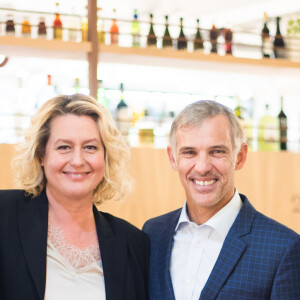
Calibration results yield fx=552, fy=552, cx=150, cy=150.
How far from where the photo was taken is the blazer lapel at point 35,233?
1505mm

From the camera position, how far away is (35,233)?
62.3 inches

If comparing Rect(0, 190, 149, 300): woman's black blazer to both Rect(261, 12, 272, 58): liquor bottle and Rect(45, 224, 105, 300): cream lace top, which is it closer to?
Rect(45, 224, 105, 300): cream lace top

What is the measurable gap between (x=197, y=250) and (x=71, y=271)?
1.21ft

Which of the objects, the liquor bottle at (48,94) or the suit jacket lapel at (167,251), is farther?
the liquor bottle at (48,94)

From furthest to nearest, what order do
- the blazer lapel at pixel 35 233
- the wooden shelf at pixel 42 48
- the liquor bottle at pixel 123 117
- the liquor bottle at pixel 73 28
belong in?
the liquor bottle at pixel 123 117 → the liquor bottle at pixel 73 28 → the wooden shelf at pixel 42 48 → the blazer lapel at pixel 35 233

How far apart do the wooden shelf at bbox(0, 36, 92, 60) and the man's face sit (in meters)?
0.96

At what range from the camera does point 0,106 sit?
356 cm

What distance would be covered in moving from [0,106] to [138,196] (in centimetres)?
148

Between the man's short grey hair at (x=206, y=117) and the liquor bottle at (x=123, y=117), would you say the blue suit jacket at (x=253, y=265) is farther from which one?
the liquor bottle at (x=123, y=117)

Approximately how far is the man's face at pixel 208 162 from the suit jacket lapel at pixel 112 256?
29 centimetres

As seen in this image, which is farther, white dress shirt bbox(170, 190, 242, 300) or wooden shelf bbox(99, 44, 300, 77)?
wooden shelf bbox(99, 44, 300, 77)

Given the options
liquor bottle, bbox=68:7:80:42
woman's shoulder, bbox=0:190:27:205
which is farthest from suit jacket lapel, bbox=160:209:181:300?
liquor bottle, bbox=68:7:80:42

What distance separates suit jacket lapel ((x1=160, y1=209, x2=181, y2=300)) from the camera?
61.2 inches

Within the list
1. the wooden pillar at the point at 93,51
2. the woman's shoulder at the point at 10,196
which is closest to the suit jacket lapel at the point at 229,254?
the woman's shoulder at the point at 10,196
